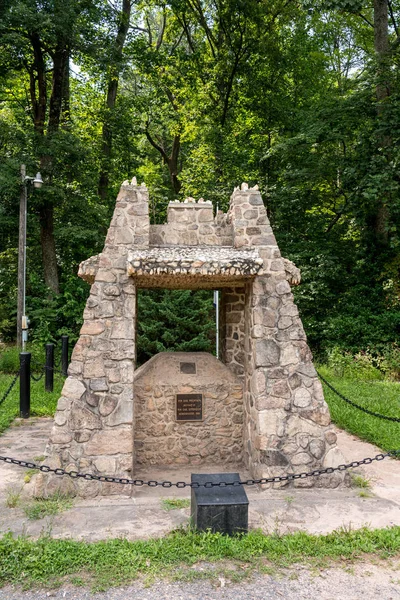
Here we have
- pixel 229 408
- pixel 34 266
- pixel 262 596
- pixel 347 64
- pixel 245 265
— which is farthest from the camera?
pixel 347 64

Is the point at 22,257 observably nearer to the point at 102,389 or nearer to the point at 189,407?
the point at 189,407

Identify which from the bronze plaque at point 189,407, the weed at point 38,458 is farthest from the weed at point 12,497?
the bronze plaque at point 189,407

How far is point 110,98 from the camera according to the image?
753 inches

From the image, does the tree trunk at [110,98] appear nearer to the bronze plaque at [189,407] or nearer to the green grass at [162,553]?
the bronze plaque at [189,407]

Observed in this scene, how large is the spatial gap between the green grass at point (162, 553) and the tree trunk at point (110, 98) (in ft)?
51.2

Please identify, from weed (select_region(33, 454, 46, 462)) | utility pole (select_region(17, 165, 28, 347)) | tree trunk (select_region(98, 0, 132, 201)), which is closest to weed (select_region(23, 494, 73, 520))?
weed (select_region(33, 454, 46, 462))

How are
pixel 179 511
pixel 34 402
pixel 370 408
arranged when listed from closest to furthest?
pixel 179 511
pixel 370 408
pixel 34 402

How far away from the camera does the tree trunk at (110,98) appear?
17.6 meters

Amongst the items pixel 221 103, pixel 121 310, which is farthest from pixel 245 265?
pixel 221 103

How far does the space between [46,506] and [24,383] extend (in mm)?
4359

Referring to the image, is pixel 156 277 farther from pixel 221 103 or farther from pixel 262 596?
pixel 221 103

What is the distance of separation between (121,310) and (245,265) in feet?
5.67

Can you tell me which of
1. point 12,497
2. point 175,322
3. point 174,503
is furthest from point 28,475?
point 175,322

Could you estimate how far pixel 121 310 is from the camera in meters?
6.06
